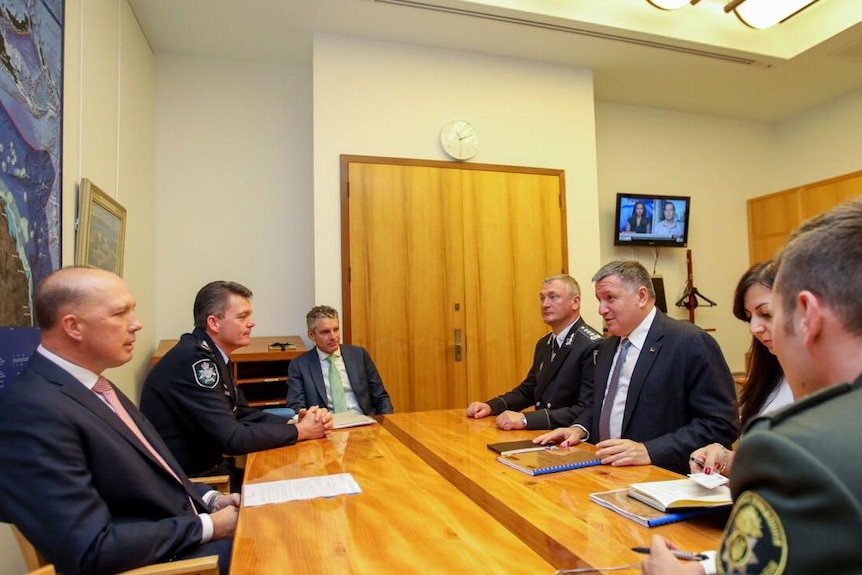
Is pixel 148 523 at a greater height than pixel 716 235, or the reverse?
pixel 716 235

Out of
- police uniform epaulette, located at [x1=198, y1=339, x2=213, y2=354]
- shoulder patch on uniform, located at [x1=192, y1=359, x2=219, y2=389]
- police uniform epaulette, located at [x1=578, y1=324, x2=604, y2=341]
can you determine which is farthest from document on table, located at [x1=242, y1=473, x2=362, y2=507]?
police uniform epaulette, located at [x1=578, y1=324, x2=604, y2=341]

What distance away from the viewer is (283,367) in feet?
12.8

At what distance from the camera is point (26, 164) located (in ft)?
5.93

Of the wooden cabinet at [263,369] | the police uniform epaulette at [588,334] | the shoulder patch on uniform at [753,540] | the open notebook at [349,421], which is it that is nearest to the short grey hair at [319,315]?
the wooden cabinet at [263,369]

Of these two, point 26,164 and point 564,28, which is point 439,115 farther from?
point 26,164

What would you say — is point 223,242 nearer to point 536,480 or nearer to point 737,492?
point 536,480

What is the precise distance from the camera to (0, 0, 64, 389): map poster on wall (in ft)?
5.40

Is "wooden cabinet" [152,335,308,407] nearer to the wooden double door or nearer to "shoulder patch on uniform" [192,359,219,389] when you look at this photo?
the wooden double door

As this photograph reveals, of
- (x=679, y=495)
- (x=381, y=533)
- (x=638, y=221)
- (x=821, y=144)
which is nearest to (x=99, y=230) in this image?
(x=381, y=533)

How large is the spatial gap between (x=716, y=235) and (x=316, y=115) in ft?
15.3

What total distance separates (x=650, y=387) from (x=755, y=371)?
0.43 m

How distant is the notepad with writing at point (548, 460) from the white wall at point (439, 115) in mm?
2365

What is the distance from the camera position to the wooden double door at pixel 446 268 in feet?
13.0

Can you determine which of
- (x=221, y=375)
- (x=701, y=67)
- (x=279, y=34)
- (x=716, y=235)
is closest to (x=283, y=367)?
(x=221, y=375)
